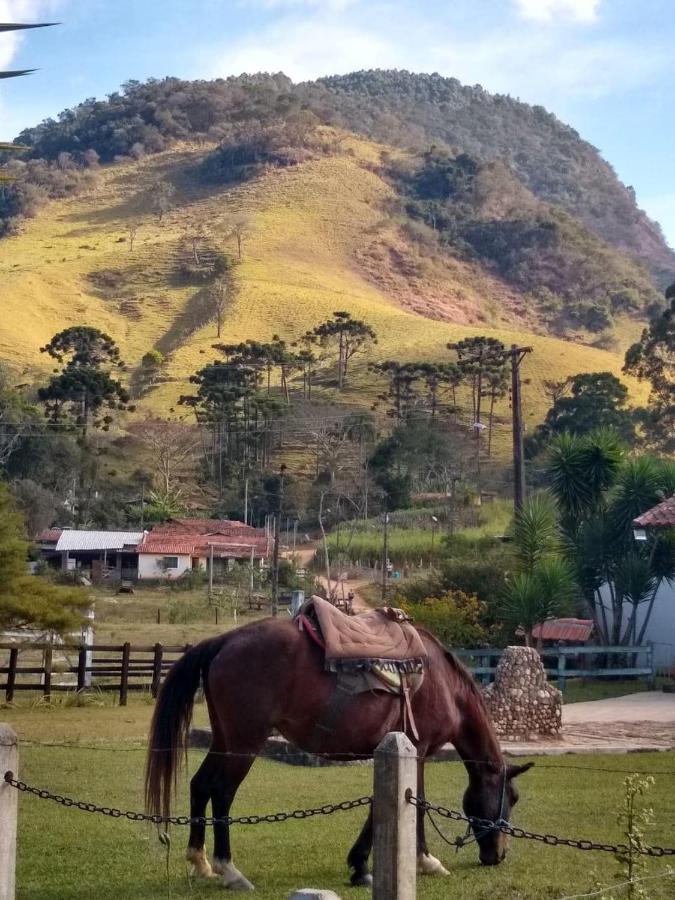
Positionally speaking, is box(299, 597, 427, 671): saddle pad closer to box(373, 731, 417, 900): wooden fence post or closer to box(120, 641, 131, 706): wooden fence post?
box(373, 731, 417, 900): wooden fence post

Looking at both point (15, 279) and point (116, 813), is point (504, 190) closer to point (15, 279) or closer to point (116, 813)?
point (15, 279)

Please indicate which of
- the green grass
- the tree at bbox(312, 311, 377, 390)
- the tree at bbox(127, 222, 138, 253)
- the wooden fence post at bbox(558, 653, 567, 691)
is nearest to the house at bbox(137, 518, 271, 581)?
the green grass

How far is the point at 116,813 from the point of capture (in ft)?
21.4

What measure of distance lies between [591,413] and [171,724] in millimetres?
64811

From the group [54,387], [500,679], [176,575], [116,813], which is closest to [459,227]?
[54,387]

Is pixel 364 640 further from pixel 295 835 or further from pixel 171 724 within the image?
pixel 295 835

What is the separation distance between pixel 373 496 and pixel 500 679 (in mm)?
47084

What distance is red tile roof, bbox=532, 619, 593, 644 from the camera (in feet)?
89.6

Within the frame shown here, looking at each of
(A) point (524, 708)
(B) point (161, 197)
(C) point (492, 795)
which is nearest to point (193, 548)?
(A) point (524, 708)

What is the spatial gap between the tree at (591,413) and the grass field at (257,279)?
20.3 ft

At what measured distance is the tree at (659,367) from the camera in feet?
206

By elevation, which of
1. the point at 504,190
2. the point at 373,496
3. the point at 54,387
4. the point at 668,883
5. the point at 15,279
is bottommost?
the point at 668,883

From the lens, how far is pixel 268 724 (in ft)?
27.2

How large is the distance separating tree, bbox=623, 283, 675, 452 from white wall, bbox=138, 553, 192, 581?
24.6 metres
